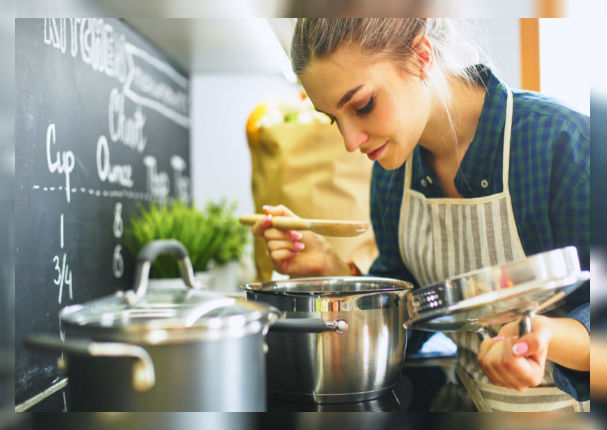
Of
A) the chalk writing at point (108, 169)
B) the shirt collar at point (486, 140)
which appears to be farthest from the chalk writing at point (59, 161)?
the shirt collar at point (486, 140)

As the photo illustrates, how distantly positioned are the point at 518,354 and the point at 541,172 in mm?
180

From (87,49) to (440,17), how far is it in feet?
1.57

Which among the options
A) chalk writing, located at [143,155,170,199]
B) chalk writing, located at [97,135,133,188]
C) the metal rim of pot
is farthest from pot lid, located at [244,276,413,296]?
chalk writing, located at [143,155,170,199]

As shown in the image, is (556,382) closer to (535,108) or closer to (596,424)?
(596,424)

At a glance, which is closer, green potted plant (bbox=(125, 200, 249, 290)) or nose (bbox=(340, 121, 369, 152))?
nose (bbox=(340, 121, 369, 152))

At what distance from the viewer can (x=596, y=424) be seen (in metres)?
0.56

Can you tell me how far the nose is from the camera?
22.3 inches

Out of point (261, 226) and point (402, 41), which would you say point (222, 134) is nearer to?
point (261, 226)

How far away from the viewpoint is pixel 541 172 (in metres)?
0.55

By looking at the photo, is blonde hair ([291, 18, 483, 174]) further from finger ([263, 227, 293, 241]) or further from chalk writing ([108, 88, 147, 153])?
chalk writing ([108, 88, 147, 153])

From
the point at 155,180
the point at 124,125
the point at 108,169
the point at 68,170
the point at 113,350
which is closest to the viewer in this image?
the point at 113,350

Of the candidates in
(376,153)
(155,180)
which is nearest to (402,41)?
(376,153)

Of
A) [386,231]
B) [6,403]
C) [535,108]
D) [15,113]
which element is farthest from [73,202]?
[535,108]

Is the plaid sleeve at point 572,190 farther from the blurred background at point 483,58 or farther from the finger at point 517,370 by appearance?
the finger at point 517,370
